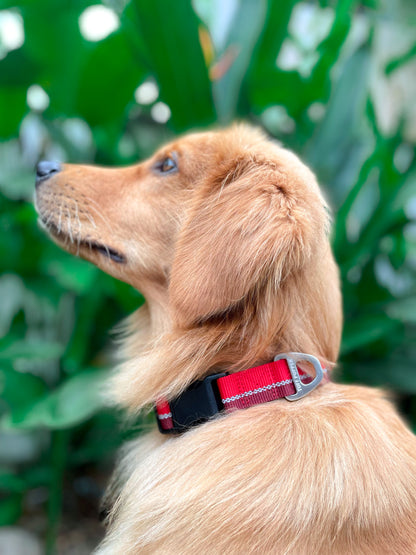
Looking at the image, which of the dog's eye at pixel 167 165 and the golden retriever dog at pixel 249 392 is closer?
the golden retriever dog at pixel 249 392

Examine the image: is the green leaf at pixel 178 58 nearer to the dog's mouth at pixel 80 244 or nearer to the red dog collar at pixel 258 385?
the dog's mouth at pixel 80 244

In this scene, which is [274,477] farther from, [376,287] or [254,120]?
[254,120]

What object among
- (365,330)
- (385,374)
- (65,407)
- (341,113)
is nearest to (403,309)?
(365,330)

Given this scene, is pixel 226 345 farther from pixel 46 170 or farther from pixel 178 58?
pixel 178 58

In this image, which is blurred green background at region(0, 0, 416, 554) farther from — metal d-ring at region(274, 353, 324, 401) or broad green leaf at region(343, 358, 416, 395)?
metal d-ring at region(274, 353, 324, 401)

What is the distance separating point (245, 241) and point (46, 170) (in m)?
0.59

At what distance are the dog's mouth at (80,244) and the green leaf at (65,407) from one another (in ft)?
1.59

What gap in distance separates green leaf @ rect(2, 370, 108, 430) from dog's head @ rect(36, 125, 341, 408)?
0.46 metres

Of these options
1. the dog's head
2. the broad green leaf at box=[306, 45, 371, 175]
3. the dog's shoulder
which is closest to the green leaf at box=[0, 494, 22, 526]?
the dog's shoulder

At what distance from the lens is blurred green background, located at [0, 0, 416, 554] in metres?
1.61

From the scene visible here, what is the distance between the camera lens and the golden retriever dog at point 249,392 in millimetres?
774

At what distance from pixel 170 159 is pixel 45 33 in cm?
87

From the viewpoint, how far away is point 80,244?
112cm

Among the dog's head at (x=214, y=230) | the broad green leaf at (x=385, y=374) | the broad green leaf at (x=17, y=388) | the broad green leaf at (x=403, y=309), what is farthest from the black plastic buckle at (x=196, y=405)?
the broad green leaf at (x=385, y=374)
